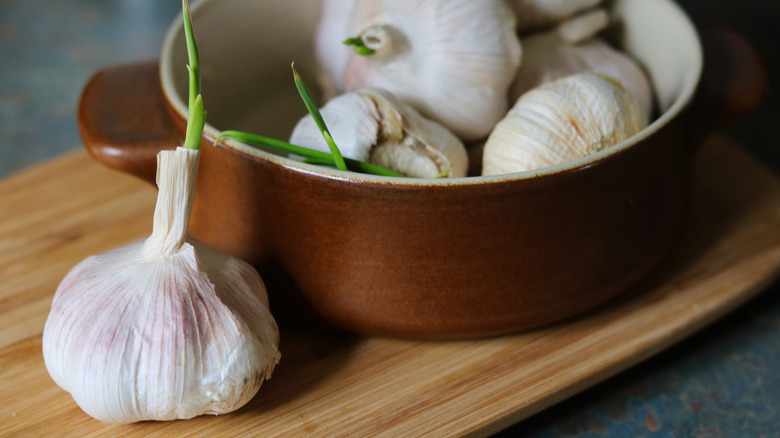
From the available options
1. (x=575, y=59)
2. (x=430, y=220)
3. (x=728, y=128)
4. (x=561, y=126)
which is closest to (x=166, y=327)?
(x=430, y=220)

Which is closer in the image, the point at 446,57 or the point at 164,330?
the point at 164,330

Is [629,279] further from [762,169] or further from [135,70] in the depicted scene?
[135,70]

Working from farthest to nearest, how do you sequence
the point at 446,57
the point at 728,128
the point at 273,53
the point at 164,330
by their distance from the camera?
the point at 728,128 → the point at 273,53 → the point at 446,57 → the point at 164,330

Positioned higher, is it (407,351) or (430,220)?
(430,220)

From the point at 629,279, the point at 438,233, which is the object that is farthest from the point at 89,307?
the point at 629,279

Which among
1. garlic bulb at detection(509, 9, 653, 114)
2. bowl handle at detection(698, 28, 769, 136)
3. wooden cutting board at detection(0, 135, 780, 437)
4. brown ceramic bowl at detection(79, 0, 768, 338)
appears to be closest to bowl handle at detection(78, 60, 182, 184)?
brown ceramic bowl at detection(79, 0, 768, 338)

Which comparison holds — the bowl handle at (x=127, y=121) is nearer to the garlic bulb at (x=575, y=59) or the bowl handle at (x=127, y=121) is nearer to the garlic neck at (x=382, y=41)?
the garlic neck at (x=382, y=41)

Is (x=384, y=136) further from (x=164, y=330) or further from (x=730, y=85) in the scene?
(x=730, y=85)
